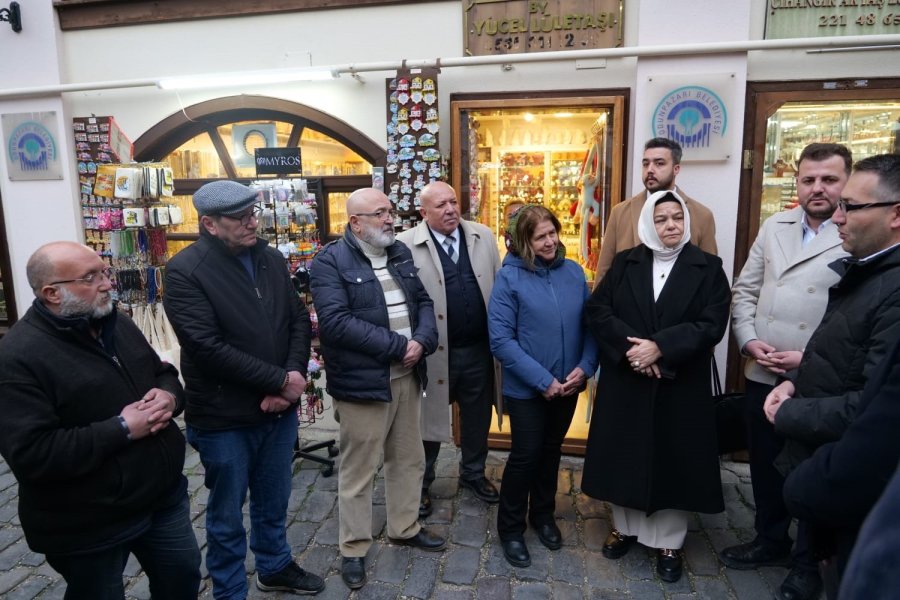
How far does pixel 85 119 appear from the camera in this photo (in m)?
4.84

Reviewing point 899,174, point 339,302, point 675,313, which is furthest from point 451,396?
point 899,174

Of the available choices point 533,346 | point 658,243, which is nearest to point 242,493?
point 533,346

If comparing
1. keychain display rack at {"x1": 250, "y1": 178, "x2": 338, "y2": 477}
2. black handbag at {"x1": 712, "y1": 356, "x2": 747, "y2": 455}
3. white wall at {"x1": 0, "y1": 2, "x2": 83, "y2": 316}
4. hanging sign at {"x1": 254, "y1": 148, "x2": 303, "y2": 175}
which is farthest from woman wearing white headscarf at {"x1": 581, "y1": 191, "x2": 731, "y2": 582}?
white wall at {"x1": 0, "y1": 2, "x2": 83, "y2": 316}

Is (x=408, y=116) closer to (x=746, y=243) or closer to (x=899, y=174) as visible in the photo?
(x=746, y=243)

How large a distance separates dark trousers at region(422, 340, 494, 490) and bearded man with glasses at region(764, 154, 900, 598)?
176 cm

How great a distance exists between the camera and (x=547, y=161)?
5.38 meters

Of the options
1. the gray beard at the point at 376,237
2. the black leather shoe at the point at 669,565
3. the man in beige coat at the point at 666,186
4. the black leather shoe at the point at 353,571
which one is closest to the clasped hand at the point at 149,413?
the gray beard at the point at 376,237

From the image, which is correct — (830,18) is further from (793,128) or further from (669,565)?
(669,565)

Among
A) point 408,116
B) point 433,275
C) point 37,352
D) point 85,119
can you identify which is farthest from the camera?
point 85,119

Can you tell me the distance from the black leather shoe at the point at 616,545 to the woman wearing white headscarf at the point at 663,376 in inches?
8.3

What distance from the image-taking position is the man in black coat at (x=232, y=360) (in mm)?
2402

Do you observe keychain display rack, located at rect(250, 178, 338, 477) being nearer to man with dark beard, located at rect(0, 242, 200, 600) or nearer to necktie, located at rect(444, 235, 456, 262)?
necktie, located at rect(444, 235, 456, 262)

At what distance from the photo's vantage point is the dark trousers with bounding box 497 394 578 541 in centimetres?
302

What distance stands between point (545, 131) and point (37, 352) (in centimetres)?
440
